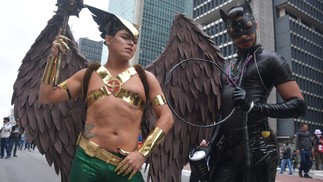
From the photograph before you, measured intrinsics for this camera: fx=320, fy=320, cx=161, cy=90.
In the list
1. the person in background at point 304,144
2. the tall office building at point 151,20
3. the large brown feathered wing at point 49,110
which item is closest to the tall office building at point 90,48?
the large brown feathered wing at point 49,110

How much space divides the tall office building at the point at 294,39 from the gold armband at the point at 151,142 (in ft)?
130

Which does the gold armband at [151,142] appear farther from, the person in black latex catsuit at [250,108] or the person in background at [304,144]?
the person in background at [304,144]

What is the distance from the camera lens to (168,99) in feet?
10.3

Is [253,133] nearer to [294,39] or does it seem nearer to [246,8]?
[246,8]

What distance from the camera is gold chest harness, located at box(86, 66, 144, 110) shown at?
85.4 inches

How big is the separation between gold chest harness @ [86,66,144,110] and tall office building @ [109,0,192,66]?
59.1 metres

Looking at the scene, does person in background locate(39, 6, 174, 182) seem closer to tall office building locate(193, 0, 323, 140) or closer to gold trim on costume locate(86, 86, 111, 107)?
gold trim on costume locate(86, 86, 111, 107)

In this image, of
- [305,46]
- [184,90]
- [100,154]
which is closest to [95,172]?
[100,154]

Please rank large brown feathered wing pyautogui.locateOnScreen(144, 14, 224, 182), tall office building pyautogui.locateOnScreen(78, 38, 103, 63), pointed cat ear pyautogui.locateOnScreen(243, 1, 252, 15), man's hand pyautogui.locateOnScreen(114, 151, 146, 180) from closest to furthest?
man's hand pyautogui.locateOnScreen(114, 151, 146, 180), pointed cat ear pyautogui.locateOnScreen(243, 1, 252, 15), large brown feathered wing pyautogui.locateOnScreen(144, 14, 224, 182), tall office building pyautogui.locateOnScreen(78, 38, 103, 63)

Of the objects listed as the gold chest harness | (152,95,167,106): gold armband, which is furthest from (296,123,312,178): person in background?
the gold chest harness

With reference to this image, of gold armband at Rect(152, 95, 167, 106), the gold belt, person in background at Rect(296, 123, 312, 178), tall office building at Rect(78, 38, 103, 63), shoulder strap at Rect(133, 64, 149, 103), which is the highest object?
tall office building at Rect(78, 38, 103, 63)

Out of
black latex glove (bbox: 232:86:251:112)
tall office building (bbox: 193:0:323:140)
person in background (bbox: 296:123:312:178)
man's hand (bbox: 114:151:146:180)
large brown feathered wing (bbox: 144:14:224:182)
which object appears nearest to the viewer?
man's hand (bbox: 114:151:146:180)

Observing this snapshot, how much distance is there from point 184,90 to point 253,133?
106cm

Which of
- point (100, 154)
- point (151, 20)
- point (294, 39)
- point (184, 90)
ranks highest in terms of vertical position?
point (151, 20)
